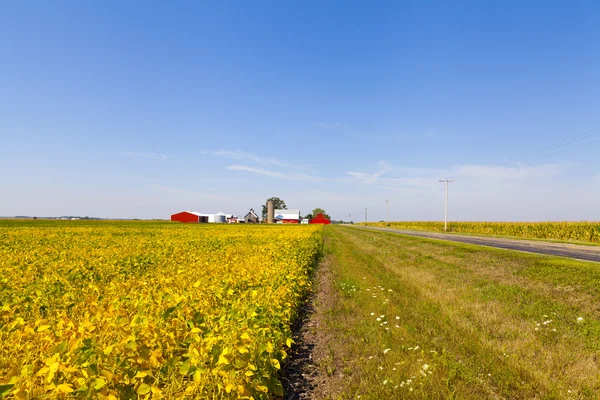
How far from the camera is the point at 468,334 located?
6.86 m

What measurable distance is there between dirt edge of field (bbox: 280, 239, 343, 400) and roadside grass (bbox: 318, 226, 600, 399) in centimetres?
12

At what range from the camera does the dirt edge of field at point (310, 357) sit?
4.80 meters

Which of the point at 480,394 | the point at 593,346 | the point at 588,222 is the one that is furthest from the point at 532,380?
the point at 588,222

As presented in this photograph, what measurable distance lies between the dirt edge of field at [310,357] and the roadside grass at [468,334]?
4.9 inches

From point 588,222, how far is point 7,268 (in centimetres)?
4905

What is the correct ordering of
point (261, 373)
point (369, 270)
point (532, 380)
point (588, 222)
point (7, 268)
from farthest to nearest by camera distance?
point (588, 222) → point (369, 270) → point (7, 268) → point (532, 380) → point (261, 373)

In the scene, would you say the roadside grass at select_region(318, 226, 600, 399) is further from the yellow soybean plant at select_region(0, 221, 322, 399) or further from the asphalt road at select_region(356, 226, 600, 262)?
the asphalt road at select_region(356, 226, 600, 262)

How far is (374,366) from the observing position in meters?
5.44

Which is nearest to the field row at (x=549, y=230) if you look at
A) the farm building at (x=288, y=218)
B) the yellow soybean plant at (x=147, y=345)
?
the yellow soybean plant at (x=147, y=345)

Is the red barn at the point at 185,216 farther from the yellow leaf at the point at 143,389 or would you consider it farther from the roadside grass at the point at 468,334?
the yellow leaf at the point at 143,389

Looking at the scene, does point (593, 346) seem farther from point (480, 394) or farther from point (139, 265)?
point (139, 265)

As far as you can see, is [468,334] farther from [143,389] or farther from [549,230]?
[549,230]

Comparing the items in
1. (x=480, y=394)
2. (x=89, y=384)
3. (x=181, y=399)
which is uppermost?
(x=89, y=384)

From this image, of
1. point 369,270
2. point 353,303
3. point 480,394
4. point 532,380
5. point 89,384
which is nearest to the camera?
point 89,384
